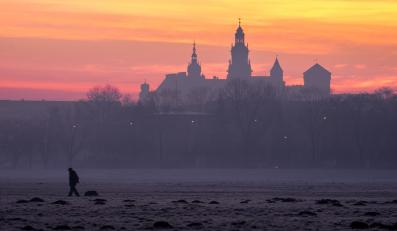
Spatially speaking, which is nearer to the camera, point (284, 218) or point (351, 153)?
point (284, 218)

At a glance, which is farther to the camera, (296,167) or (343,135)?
(343,135)

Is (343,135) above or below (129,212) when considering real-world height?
above

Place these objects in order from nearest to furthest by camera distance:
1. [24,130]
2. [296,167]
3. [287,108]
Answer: [296,167] < [24,130] < [287,108]

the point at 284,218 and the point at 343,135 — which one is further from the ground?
the point at 343,135

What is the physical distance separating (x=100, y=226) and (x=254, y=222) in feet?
21.1

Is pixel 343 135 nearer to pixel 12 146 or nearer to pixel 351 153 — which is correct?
pixel 351 153

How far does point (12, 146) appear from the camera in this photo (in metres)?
170

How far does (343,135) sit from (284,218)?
12593 cm

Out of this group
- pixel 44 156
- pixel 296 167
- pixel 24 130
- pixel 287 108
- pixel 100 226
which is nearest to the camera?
pixel 100 226

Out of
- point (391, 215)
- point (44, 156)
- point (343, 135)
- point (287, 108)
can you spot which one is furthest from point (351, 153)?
point (391, 215)

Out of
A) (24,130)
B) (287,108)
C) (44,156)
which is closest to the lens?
(44,156)

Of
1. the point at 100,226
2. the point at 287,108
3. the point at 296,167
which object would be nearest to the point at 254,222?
the point at 100,226

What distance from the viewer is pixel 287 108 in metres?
197

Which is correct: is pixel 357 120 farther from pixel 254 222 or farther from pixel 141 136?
pixel 254 222
